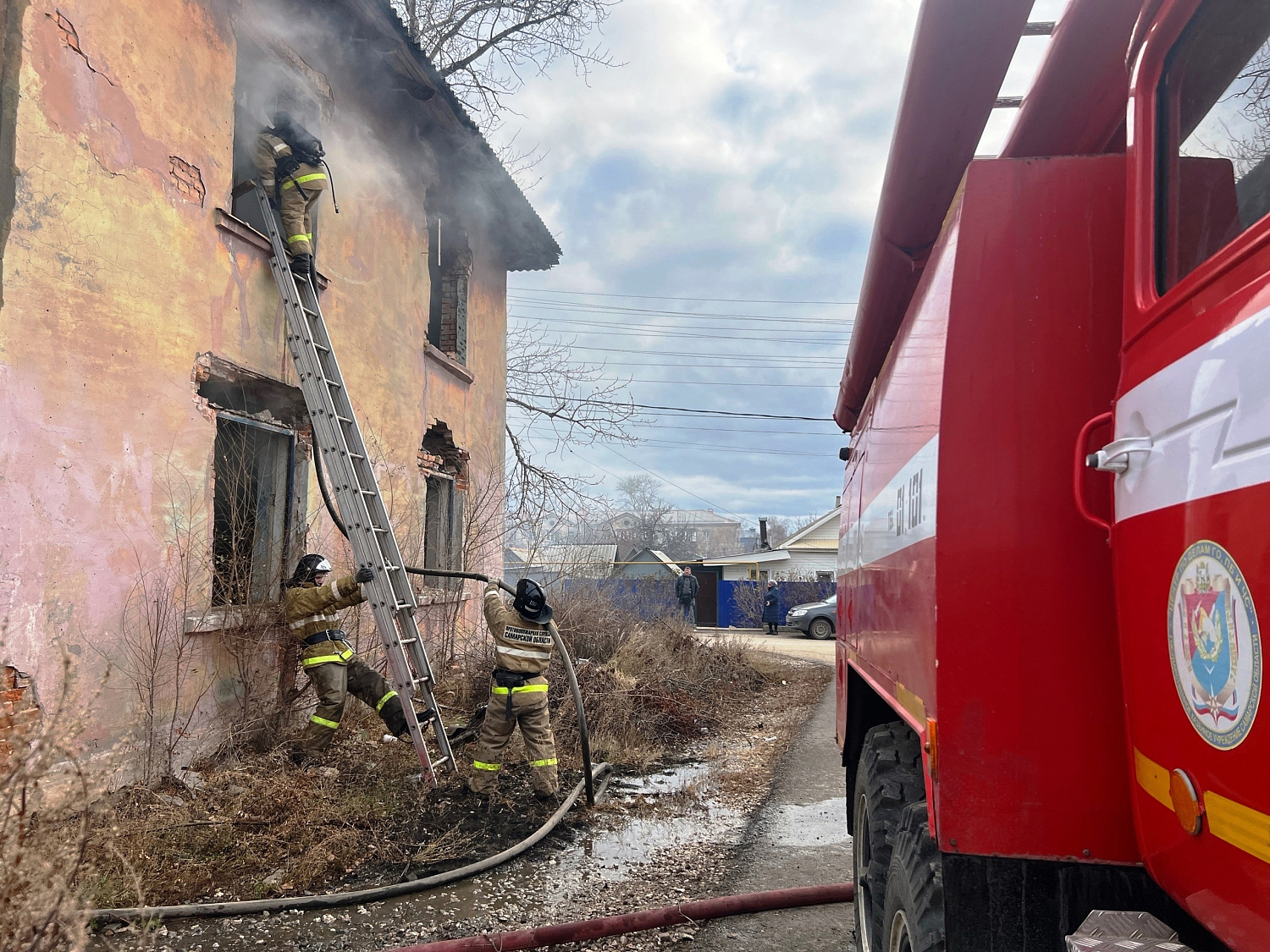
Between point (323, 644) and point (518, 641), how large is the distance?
1393mm

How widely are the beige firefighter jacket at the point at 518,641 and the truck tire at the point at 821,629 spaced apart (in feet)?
54.4

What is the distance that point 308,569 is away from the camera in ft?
18.9

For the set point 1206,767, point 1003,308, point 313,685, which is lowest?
point 313,685

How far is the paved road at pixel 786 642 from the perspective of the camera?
1510 cm

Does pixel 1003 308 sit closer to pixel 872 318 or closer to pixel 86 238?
pixel 872 318

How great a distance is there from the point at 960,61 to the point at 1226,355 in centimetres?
86

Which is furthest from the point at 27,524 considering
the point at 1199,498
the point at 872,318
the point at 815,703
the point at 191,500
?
the point at 815,703

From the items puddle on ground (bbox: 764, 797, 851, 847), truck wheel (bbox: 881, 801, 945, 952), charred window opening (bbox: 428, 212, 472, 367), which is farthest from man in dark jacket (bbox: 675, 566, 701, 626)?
truck wheel (bbox: 881, 801, 945, 952)

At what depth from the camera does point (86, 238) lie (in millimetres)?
4562

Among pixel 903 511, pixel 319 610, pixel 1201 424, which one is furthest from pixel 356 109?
pixel 1201 424

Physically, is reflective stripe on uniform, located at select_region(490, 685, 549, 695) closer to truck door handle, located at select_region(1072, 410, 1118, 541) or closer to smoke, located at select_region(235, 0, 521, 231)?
truck door handle, located at select_region(1072, 410, 1118, 541)

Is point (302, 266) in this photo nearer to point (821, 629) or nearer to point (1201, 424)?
point (1201, 424)

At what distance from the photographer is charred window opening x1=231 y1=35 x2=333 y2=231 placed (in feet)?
21.2

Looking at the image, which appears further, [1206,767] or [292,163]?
[292,163]
